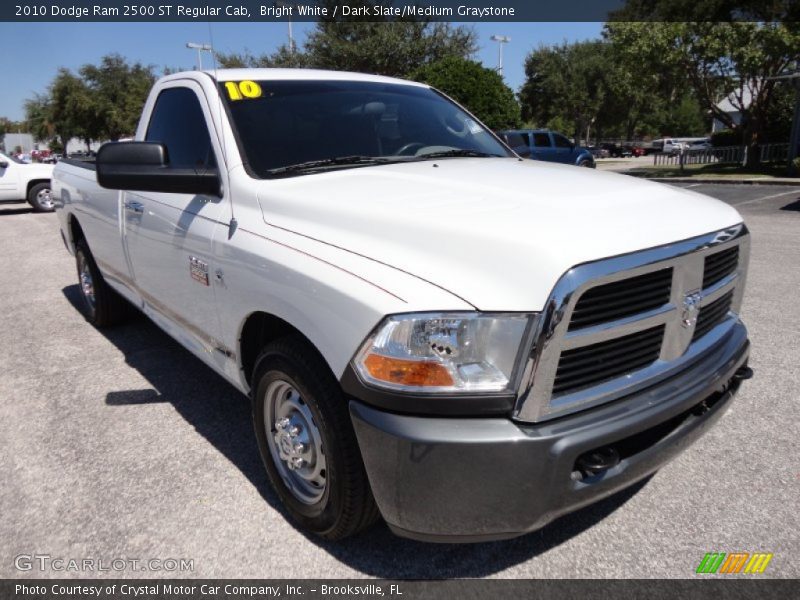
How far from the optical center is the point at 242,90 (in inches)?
120

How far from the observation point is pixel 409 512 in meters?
1.89

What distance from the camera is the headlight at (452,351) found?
5.82 ft

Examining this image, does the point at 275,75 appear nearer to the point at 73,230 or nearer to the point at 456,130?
the point at 456,130

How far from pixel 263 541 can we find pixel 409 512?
Answer: 0.89 meters

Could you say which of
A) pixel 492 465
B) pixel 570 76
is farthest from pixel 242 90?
pixel 570 76

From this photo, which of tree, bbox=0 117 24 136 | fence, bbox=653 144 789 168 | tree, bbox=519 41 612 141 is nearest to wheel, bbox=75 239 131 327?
fence, bbox=653 144 789 168

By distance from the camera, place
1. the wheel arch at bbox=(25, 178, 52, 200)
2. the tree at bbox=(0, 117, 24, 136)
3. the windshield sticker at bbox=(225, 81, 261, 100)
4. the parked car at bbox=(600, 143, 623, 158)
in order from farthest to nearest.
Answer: the tree at bbox=(0, 117, 24, 136)
the parked car at bbox=(600, 143, 623, 158)
the wheel arch at bbox=(25, 178, 52, 200)
the windshield sticker at bbox=(225, 81, 261, 100)

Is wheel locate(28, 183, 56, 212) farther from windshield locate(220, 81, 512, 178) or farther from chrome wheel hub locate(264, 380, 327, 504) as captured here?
chrome wheel hub locate(264, 380, 327, 504)

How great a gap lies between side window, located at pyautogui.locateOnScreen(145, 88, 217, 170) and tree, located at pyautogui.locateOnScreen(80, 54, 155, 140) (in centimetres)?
3994

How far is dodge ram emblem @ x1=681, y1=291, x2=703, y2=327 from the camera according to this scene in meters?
2.11

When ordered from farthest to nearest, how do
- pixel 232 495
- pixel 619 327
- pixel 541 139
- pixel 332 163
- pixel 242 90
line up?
pixel 541 139, pixel 242 90, pixel 332 163, pixel 232 495, pixel 619 327

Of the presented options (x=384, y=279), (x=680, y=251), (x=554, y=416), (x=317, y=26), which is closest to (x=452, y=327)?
(x=384, y=279)

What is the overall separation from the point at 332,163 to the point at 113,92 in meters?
44.5

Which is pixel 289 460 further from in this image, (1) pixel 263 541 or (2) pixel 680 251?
(2) pixel 680 251
